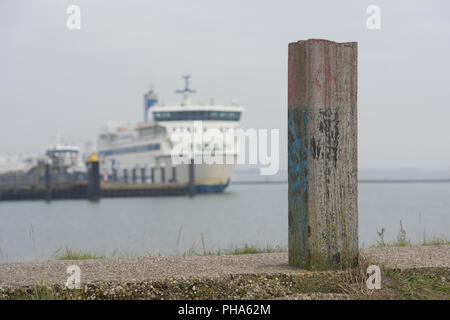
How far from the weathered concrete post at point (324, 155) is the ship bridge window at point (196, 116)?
47.7 meters

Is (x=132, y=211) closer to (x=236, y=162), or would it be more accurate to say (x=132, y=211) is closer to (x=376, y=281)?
(x=236, y=162)

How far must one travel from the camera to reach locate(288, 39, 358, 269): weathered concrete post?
12.9ft

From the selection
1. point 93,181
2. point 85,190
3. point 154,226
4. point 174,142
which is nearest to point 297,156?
point 154,226

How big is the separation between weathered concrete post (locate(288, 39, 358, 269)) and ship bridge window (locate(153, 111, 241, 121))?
47.7 m

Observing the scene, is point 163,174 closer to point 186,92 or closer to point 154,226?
point 186,92

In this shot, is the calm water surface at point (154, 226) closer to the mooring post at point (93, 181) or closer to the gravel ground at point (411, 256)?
the mooring post at point (93, 181)

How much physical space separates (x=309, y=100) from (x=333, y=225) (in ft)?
2.70

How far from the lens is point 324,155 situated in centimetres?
393

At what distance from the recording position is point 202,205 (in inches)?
1633

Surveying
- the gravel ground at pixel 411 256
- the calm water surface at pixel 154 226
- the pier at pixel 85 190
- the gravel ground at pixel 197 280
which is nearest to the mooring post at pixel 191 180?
the pier at pixel 85 190

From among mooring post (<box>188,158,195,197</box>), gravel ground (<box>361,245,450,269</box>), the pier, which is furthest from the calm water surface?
gravel ground (<box>361,245,450,269</box>)
